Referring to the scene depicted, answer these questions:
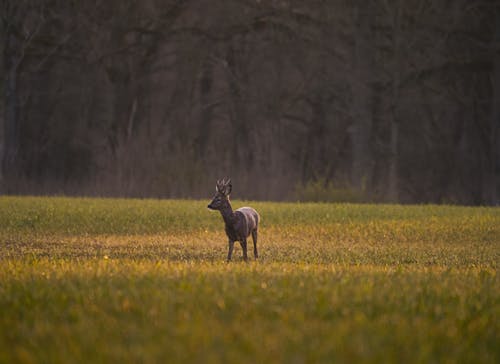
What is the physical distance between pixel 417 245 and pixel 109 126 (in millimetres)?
23826

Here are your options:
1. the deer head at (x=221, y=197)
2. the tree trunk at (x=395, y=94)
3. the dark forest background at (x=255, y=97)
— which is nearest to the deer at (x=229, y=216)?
the deer head at (x=221, y=197)

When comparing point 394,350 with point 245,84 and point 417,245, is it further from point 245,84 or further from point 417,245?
point 245,84

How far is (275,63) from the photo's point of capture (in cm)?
3928

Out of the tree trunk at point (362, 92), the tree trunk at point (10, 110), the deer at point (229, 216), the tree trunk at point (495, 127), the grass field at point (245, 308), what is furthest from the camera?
the tree trunk at point (495, 127)

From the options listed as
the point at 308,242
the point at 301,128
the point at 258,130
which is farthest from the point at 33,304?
the point at 301,128

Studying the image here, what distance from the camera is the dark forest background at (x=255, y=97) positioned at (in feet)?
104

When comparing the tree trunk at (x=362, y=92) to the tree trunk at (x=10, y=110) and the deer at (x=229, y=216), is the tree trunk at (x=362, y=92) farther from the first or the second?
the deer at (x=229, y=216)

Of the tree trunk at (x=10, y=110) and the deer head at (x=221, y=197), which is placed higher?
the tree trunk at (x=10, y=110)

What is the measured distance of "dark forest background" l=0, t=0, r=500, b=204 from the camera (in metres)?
31.8

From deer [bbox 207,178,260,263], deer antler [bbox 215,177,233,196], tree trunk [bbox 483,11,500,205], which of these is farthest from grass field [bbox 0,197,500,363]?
tree trunk [bbox 483,11,500,205]

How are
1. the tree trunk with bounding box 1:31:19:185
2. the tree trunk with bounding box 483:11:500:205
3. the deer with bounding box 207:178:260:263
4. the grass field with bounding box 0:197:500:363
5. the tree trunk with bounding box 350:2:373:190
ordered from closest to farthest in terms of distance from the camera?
1. the grass field with bounding box 0:197:500:363
2. the deer with bounding box 207:178:260:263
3. the tree trunk with bounding box 1:31:19:185
4. the tree trunk with bounding box 350:2:373:190
5. the tree trunk with bounding box 483:11:500:205

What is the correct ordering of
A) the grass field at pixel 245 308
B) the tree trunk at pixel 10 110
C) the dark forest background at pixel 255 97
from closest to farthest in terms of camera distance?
the grass field at pixel 245 308
the dark forest background at pixel 255 97
the tree trunk at pixel 10 110

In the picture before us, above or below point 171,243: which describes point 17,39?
above

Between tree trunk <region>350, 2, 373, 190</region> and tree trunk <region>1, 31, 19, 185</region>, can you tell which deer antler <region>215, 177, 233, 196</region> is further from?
tree trunk <region>1, 31, 19, 185</region>
